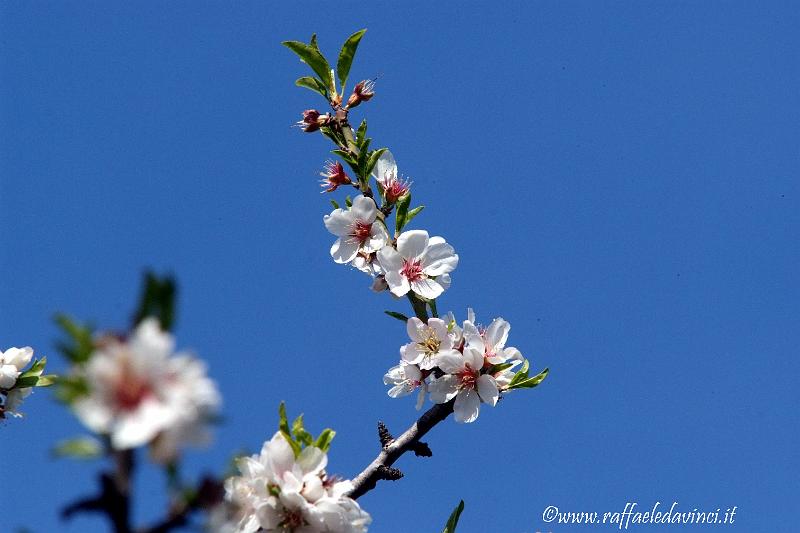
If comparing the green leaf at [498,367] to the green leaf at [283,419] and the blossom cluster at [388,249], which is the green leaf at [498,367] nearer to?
the blossom cluster at [388,249]

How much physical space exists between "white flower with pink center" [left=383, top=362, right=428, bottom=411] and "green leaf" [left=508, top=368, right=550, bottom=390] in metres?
0.36

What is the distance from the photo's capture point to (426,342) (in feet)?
9.88

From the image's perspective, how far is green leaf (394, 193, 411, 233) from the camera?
126 inches

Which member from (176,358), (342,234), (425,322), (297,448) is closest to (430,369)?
(425,322)

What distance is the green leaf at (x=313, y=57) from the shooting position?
130 inches

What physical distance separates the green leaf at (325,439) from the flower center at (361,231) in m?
1.24

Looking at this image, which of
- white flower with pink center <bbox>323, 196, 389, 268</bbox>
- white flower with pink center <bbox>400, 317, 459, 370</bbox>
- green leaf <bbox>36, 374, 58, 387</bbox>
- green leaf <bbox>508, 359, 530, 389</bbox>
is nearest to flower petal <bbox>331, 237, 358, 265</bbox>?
white flower with pink center <bbox>323, 196, 389, 268</bbox>

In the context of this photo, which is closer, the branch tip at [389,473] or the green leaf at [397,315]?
the branch tip at [389,473]

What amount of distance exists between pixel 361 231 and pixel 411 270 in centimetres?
30

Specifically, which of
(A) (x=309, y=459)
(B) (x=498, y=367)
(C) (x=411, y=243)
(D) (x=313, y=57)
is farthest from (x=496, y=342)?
(D) (x=313, y=57)

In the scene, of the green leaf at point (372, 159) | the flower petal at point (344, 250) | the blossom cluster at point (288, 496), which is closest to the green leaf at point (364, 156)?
the green leaf at point (372, 159)

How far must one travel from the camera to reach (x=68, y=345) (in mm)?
1032

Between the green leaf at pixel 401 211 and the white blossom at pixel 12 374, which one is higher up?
the green leaf at pixel 401 211

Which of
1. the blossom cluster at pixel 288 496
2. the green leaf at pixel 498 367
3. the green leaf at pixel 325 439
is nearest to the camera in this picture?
the blossom cluster at pixel 288 496
